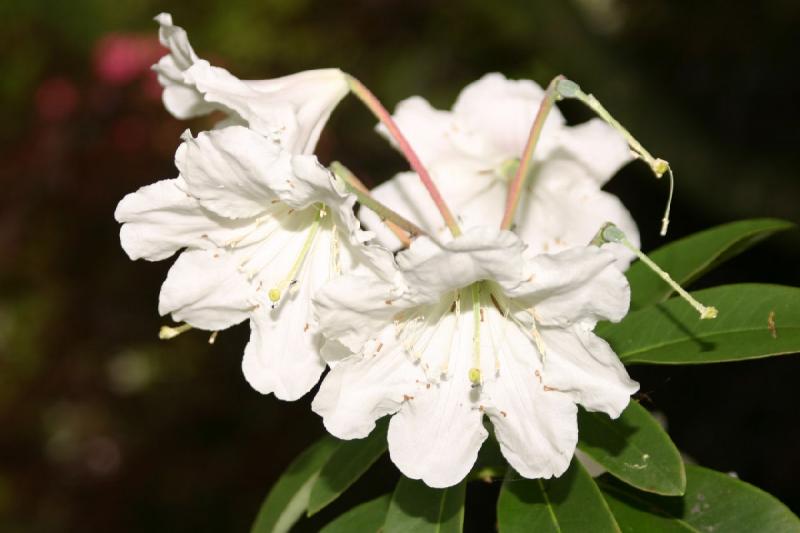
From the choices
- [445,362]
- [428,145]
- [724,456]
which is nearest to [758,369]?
[724,456]

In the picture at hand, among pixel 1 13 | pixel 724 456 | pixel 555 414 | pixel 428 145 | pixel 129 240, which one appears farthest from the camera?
pixel 1 13

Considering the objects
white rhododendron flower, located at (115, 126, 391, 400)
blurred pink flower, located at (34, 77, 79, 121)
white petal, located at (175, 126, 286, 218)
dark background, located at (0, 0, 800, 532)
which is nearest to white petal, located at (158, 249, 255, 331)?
white rhododendron flower, located at (115, 126, 391, 400)

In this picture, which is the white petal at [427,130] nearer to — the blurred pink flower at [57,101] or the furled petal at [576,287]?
the furled petal at [576,287]

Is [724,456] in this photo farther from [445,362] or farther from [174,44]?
[174,44]

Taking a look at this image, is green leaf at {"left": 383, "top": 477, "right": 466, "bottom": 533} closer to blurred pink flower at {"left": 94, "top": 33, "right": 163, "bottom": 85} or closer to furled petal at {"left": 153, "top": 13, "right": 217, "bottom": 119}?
furled petal at {"left": 153, "top": 13, "right": 217, "bottom": 119}

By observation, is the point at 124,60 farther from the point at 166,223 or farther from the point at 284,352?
the point at 284,352

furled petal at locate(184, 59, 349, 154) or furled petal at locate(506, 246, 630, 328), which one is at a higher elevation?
furled petal at locate(184, 59, 349, 154)

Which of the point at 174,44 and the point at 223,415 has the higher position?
the point at 174,44

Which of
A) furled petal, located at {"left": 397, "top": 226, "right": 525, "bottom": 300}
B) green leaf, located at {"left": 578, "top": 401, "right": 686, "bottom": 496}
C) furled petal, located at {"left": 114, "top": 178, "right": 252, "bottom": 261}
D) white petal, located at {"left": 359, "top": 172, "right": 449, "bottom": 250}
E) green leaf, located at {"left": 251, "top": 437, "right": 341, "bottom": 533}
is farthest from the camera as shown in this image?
white petal, located at {"left": 359, "top": 172, "right": 449, "bottom": 250}
